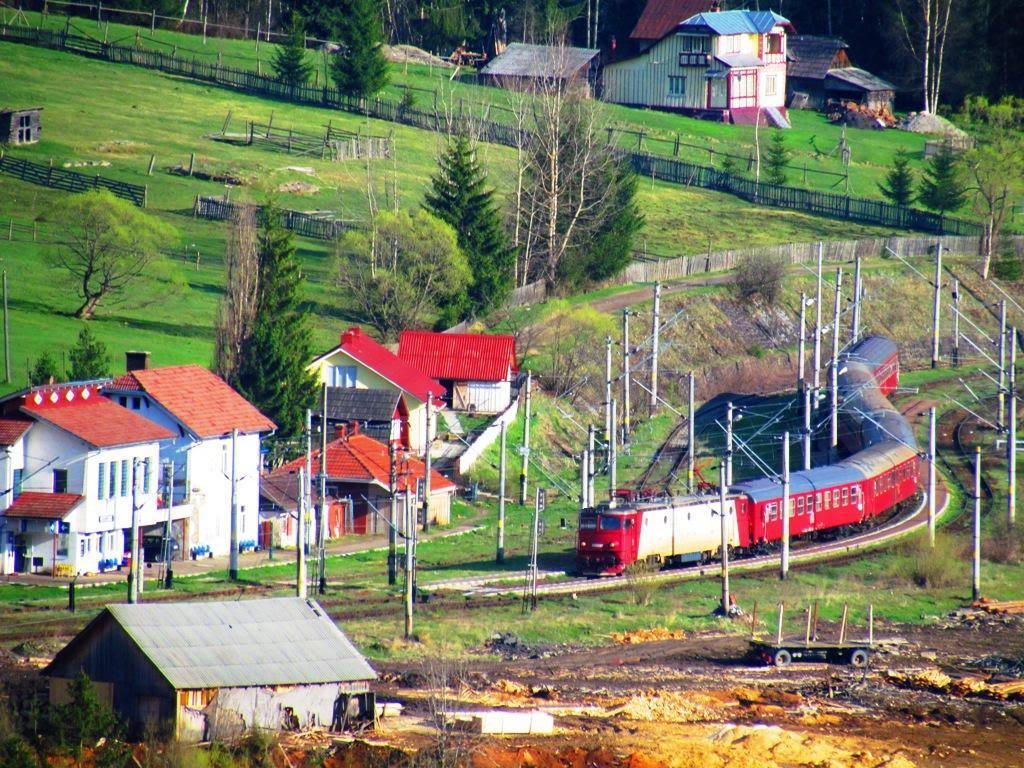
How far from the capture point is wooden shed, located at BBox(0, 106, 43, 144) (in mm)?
105250

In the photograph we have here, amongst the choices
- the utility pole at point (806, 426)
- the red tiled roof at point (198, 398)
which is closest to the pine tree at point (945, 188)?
the utility pole at point (806, 426)

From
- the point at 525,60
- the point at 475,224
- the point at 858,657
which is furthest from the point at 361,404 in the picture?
the point at 525,60

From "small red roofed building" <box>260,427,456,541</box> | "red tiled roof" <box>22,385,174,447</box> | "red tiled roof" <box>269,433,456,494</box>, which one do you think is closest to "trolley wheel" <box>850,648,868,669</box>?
"small red roofed building" <box>260,427,456,541</box>

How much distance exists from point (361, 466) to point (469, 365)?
52.1ft

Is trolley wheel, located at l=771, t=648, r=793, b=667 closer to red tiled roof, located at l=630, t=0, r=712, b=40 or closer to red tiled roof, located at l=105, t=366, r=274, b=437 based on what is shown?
red tiled roof, located at l=105, t=366, r=274, b=437

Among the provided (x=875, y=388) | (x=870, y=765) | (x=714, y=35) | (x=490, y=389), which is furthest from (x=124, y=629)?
(x=714, y=35)

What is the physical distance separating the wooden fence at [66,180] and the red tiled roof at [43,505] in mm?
46142

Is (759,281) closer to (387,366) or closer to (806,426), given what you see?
(387,366)

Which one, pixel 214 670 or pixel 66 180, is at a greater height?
pixel 66 180

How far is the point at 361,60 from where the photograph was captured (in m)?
128

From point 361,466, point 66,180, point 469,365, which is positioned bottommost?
point 361,466

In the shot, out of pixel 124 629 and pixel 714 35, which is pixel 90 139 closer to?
pixel 714 35

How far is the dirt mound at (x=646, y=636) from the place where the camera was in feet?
163

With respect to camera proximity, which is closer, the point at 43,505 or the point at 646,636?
the point at 646,636
